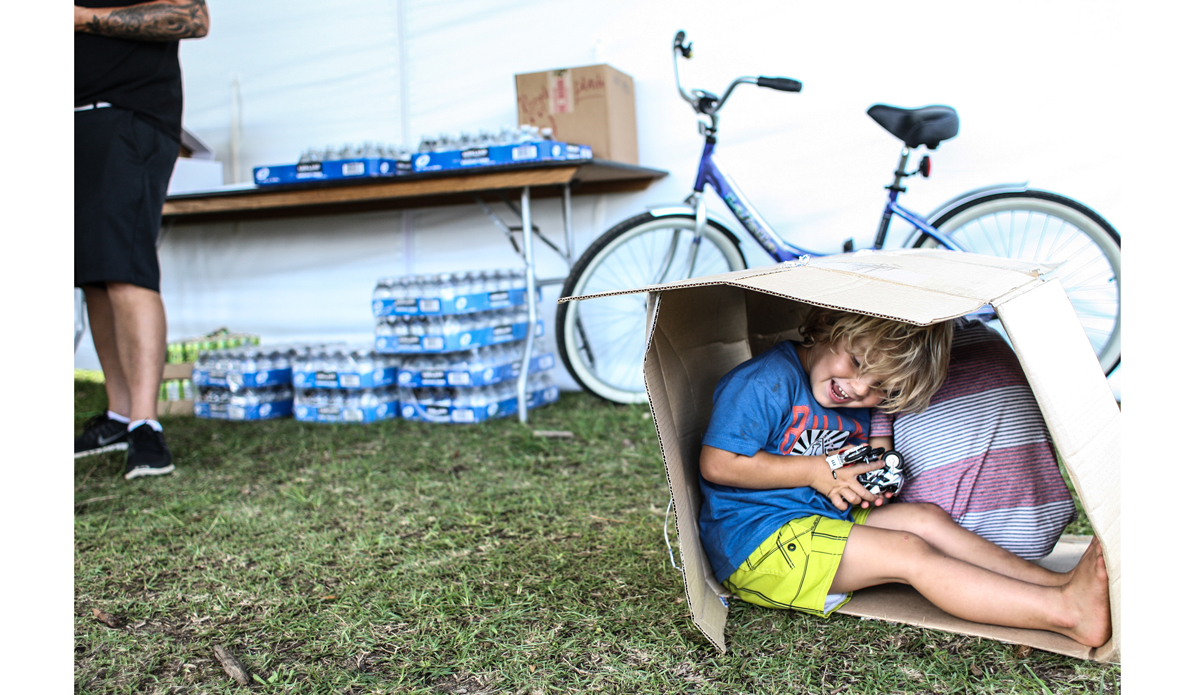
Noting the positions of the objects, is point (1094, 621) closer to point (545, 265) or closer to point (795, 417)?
point (795, 417)

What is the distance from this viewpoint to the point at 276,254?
131 inches

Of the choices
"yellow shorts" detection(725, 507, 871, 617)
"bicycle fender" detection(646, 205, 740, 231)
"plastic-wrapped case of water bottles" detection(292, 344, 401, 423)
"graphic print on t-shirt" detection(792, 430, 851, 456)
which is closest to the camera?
"yellow shorts" detection(725, 507, 871, 617)

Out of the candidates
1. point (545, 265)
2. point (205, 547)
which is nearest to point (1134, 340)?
point (205, 547)

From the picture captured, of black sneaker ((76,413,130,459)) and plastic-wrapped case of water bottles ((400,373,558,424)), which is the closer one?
black sneaker ((76,413,130,459))

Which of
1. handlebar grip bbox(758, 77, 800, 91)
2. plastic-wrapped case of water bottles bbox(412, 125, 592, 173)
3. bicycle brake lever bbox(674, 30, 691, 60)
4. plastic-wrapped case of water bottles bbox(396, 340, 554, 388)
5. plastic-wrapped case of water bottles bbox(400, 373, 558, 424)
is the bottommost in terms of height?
plastic-wrapped case of water bottles bbox(400, 373, 558, 424)

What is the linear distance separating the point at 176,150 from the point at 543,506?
131 centimetres

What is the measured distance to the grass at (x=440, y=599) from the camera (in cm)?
91

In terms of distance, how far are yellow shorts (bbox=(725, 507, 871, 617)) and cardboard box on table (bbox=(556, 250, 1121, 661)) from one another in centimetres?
6

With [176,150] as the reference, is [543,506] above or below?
below

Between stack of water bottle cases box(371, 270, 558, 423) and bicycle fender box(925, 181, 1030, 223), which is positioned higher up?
bicycle fender box(925, 181, 1030, 223)

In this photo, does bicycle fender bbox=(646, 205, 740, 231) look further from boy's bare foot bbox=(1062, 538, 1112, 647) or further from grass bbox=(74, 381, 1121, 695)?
boy's bare foot bbox=(1062, 538, 1112, 647)

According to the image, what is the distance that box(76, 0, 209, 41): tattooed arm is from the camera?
175cm

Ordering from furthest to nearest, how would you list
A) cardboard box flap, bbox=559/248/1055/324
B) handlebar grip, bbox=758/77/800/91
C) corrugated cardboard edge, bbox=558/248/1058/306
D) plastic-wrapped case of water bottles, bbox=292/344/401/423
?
plastic-wrapped case of water bottles, bbox=292/344/401/423 → handlebar grip, bbox=758/77/800/91 → corrugated cardboard edge, bbox=558/248/1058/306 → cardboard box flap, bbox=559/248/1055/324

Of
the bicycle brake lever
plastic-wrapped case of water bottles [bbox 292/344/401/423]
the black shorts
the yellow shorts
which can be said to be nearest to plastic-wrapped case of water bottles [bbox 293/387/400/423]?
plastic-wrapped case of water bottles [bbox 292/344/401/423]
